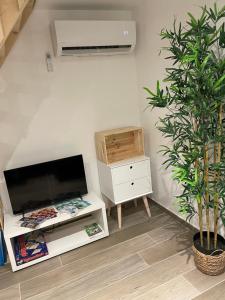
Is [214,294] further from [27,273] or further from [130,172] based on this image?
[27,273]

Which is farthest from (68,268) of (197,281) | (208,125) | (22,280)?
(208,125)

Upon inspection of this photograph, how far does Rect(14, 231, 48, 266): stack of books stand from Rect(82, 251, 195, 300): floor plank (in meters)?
0.73

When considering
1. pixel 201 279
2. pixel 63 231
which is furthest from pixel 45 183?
pixel 201 279

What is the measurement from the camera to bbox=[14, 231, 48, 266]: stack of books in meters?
2.21

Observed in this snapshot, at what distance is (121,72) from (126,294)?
229 cm

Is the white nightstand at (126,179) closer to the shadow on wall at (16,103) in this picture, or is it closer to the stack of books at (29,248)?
the stack of books at (29,248)

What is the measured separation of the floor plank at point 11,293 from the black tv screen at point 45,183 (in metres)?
0.69

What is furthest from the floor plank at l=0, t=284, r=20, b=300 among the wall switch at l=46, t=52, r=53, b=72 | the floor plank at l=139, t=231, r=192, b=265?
the wall switch at l=46, t=52, r=53, b=72

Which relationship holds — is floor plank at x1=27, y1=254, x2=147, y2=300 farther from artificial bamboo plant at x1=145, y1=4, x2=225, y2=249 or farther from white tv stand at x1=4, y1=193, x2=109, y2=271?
artificial bamboo plant at x1=145, y1=4, x2=225, y2=249

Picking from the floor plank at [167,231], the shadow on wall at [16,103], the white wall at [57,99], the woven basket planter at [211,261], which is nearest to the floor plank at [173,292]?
the woven basket planter at [211,261]

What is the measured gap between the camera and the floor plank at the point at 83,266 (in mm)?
1953

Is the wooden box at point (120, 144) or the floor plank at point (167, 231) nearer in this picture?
the floor plank at point (167, 231)

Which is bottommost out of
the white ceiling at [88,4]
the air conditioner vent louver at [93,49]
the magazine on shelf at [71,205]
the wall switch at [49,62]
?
the magazine on shelf at [71,205]

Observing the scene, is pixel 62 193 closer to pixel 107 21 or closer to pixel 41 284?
pixel 41 284
